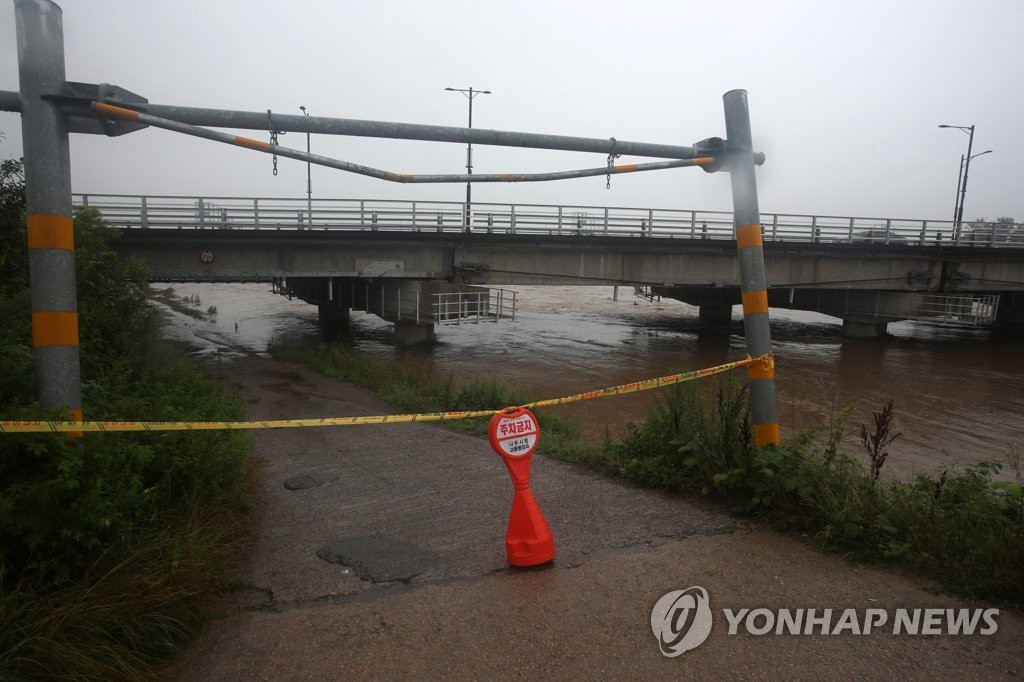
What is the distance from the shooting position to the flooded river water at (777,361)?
1325 centimetres

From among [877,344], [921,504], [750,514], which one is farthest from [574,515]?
[877,344]

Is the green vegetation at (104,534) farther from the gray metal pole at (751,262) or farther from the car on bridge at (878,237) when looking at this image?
the car on bridge at (878,237)

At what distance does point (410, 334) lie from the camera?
23.2 m

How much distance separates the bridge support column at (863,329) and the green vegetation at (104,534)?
2966 centimetres

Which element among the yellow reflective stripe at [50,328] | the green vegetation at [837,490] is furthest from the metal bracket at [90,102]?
the green vegetation at [837,490]

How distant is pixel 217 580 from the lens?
12.7ft

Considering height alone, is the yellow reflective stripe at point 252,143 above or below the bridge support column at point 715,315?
above

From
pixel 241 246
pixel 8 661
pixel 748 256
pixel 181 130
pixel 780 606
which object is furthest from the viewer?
pixel 241 246

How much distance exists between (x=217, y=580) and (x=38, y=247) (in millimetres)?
2292

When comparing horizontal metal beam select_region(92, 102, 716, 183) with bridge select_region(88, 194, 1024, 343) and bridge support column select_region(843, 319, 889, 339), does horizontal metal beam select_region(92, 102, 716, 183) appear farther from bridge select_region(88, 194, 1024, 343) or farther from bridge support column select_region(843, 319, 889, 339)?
bridge support column select_region(843, 319, 889, 339)

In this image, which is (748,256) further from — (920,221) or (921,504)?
(920,221)

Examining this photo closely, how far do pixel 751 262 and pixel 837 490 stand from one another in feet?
6.41

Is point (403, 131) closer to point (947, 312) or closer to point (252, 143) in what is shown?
point (252, 143)

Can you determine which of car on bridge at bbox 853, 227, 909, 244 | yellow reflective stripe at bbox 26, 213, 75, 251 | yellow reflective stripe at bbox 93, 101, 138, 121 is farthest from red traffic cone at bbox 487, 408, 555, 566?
car on bridge at bbox 853, 227, 909, 244
